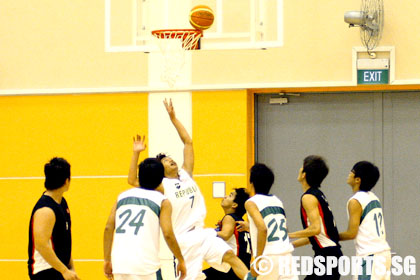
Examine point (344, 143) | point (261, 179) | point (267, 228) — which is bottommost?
point (267, 228)

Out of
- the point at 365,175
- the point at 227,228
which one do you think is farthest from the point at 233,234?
the point at 365,175

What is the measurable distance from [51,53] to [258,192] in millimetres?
4647

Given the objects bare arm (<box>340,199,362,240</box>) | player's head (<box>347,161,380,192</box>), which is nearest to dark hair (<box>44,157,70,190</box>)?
bare arm (<box>340,199,362,240</box>)

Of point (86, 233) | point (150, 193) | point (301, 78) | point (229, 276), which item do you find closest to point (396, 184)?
point (301, 78)

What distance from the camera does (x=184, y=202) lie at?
7426mm

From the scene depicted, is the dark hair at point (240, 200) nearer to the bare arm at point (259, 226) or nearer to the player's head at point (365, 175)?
the bare arm at point (259, 226)

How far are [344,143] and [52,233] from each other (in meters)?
5.07

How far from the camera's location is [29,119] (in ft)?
35.3

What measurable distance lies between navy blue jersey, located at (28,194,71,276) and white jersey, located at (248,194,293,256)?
5.60 ft

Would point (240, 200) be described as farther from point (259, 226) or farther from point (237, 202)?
point (259, 226)

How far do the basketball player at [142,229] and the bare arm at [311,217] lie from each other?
4.25 ft

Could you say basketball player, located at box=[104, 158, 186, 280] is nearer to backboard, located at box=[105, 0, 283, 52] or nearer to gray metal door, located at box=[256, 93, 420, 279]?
backboard, located at box=[105, 0, 283, 52]

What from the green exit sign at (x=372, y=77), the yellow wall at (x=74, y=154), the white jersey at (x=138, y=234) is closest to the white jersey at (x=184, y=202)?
the white jersey at (x=138, y=234)

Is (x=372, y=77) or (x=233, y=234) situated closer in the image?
(x=233, y=234)
